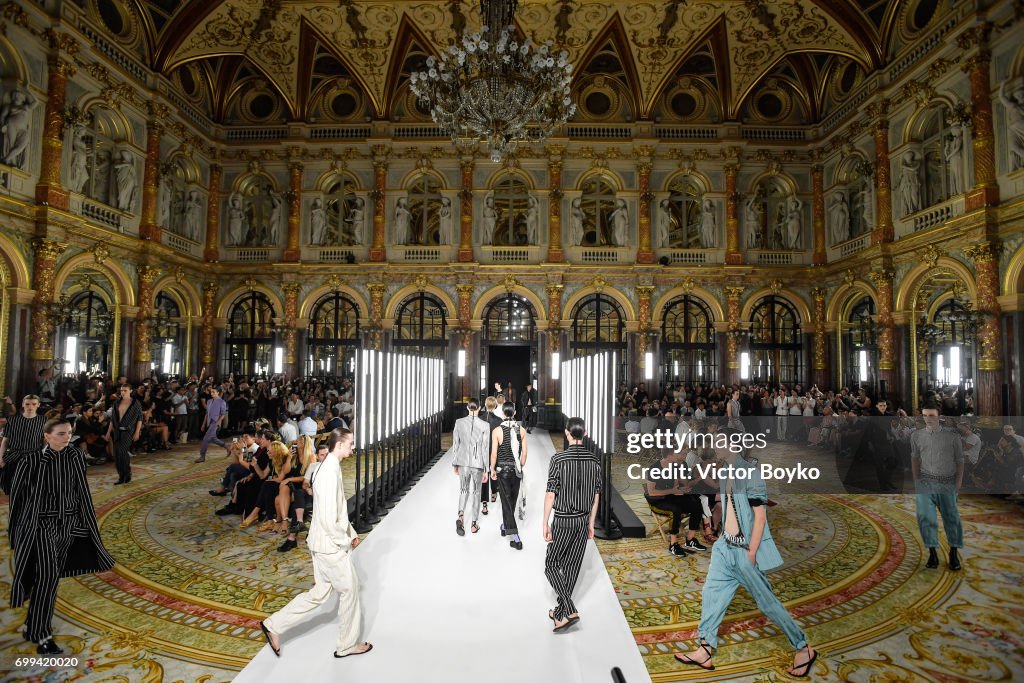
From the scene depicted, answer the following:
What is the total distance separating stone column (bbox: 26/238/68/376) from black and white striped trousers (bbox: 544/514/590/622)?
14.5 meters

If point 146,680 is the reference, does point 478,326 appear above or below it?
above

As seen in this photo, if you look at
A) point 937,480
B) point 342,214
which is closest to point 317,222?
point 342,214

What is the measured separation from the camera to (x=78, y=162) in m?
13.7

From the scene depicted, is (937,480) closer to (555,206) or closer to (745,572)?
(745,572)

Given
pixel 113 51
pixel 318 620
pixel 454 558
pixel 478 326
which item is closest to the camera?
pixel 318 620

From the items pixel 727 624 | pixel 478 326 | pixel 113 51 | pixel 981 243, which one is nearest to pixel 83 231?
pixel 113 51

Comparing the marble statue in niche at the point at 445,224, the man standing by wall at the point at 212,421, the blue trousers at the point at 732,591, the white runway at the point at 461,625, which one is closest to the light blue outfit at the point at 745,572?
the blue trousers at the point at 732,591

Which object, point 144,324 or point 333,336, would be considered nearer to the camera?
point 144,324

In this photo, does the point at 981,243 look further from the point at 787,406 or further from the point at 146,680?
the point at 146,680

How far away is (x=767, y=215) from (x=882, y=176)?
4.28m

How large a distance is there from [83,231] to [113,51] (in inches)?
215

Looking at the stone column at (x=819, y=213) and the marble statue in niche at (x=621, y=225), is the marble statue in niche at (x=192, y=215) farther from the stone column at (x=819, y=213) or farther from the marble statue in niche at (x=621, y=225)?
the stone column at (x=819, y=213)

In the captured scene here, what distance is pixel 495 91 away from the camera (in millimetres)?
10000

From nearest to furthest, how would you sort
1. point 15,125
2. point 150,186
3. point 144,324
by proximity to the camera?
point 15,125 < point 144,324 < point 150,186
